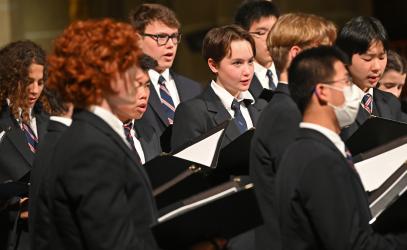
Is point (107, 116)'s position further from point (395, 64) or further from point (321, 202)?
point (395, 64)

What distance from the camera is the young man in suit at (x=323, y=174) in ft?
12.1

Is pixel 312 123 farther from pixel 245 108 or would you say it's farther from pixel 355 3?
pixel 355 3

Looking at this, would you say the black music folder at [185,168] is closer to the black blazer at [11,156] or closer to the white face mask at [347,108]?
the white face mask at [347,108]

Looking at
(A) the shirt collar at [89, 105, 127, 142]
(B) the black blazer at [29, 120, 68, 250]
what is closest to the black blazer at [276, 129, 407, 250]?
(A) the shirt collar at [89, 105, 127, 142]

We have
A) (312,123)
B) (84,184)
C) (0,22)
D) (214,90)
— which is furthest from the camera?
(0,22)

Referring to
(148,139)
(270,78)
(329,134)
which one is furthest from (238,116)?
(329,134)

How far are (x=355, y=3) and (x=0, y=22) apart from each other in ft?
11.3

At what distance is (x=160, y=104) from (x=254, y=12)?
1351 millimetres

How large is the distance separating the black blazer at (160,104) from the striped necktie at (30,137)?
539 millimetres

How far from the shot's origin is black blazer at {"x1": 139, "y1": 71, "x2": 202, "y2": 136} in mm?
5801

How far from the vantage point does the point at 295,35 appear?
482 centimetres

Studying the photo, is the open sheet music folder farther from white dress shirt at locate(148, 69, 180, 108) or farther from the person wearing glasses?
white dress shirt at locate(148, 69, 180, 108)

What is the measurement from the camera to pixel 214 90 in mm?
5512

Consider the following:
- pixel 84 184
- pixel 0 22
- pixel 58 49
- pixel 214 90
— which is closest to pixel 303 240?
pixel 84 184
